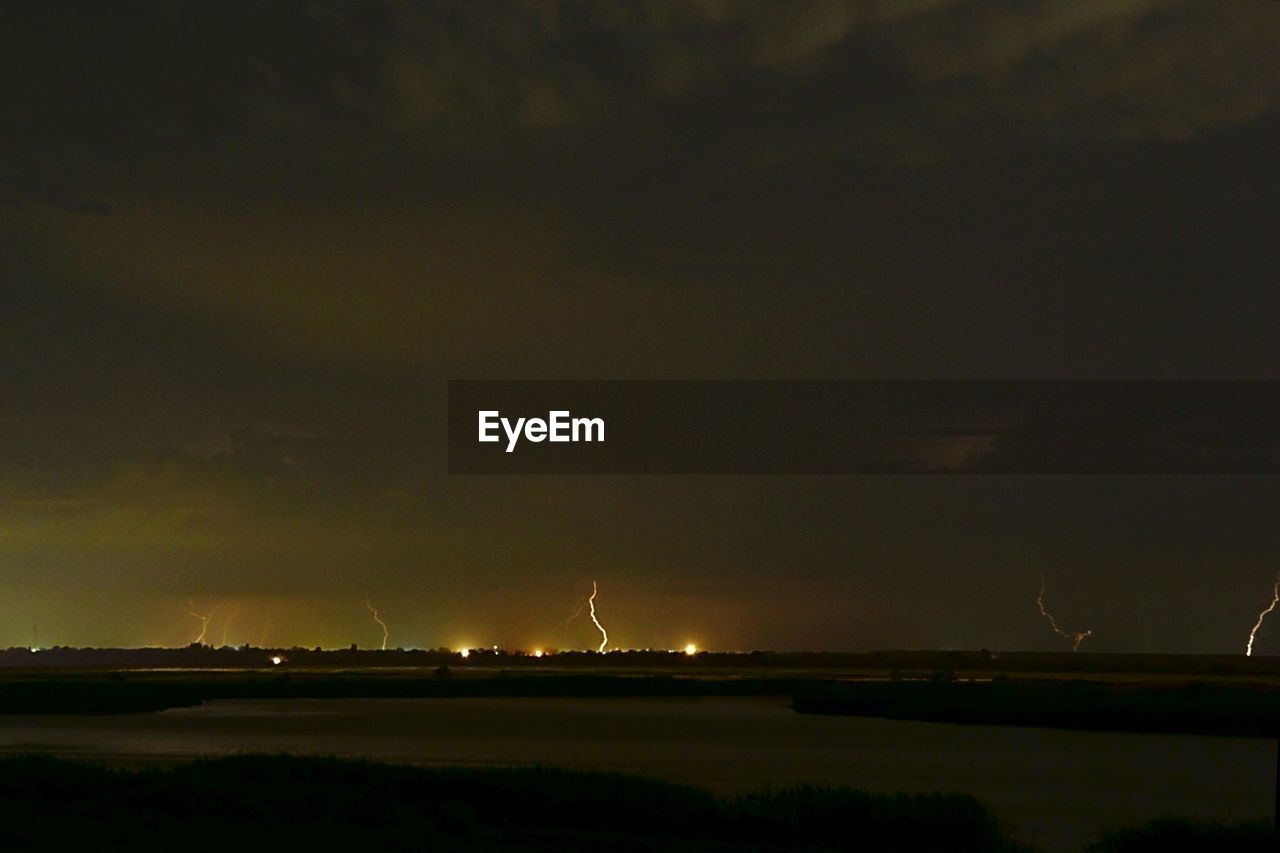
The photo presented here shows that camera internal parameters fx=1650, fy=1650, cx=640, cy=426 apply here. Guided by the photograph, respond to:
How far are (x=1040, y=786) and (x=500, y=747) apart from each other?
59.1 feet

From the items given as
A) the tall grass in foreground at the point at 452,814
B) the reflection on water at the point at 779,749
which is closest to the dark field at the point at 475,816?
the tall grass in foreground at the point at 452,814

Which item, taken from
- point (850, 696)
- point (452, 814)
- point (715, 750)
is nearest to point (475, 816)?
point (452, 814)

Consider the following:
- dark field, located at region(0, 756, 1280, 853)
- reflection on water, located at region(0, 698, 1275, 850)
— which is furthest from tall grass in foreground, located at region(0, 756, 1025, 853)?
reflection on water, located at region(0, 698, 1275, 850)

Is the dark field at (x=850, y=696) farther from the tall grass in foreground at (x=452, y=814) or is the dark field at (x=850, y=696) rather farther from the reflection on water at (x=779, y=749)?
the tall grass in foreground at (x=452, y=814)

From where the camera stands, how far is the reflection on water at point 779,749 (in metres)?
39.9

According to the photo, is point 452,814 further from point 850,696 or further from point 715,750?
point 850,696

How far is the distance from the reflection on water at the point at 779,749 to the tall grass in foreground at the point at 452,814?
3.94 m

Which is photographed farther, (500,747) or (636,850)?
(500,747)

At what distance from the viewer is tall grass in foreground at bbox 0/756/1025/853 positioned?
27422 mm

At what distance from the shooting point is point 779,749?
53.4 m

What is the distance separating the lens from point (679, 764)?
4653 cm

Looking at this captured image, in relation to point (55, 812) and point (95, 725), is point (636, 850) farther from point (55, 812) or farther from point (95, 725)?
point (95, 725)

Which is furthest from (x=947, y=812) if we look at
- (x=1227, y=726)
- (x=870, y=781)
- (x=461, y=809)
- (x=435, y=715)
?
(x=435, y=715)

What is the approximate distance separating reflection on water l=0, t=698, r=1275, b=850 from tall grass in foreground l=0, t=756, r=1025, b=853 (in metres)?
3.94
